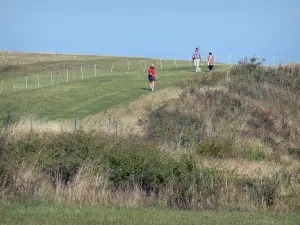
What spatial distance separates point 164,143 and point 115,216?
13.5 metres

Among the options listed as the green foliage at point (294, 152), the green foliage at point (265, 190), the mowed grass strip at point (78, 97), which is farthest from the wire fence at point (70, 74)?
the green foliage at point (265, 190)

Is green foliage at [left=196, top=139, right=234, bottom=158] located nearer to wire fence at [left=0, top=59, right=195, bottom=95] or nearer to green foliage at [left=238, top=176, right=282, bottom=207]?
green foliage at [left=238, top=176, right=282, bottom=207]

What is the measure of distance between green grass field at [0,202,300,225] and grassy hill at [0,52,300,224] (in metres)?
1.46

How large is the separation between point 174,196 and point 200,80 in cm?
2856

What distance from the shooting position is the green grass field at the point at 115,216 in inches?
414

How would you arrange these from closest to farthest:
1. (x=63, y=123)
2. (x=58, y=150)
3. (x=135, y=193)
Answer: (x=135, y=193) → (x=58, y=150) → (x=63, y=123)

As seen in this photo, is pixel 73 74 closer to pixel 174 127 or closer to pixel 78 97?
pixel 78 97

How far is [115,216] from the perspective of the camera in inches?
438

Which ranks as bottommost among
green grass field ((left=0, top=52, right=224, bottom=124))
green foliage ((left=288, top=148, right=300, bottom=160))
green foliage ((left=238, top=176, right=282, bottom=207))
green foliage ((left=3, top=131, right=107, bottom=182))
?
green foliage ((left=288, top=148, right=300, bottom=160))

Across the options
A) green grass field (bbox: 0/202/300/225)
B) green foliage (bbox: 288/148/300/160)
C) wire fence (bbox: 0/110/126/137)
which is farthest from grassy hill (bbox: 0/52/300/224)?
green grass field (bbox: 0/202/300/225)

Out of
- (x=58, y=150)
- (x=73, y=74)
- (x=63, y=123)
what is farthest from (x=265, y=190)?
(x=73, y=74)

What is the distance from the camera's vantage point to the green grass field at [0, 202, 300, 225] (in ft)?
34.5

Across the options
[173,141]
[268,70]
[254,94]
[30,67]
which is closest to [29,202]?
[173,141]

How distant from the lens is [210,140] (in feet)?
93.9
